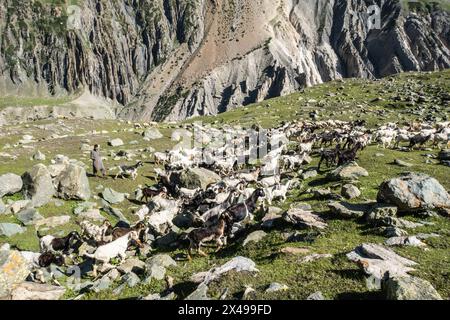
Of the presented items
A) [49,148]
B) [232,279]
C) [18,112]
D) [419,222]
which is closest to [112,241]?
[232,279]

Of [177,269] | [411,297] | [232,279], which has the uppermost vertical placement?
[411,297]

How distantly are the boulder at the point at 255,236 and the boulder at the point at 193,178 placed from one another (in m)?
12.3

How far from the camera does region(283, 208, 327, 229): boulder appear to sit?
16453mm

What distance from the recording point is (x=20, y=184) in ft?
83.3

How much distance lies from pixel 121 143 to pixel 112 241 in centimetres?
2962

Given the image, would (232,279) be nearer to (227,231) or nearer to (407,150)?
(227,231)

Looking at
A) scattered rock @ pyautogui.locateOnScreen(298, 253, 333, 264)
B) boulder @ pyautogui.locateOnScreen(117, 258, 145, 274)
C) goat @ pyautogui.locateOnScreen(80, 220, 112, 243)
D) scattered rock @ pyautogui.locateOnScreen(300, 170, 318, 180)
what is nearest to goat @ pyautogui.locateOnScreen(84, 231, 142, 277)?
boulder @ pyautogui.locateOnScreen(117, 258, 145, 274)

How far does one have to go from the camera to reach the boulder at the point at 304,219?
1645cm

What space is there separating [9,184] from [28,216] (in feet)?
12.8

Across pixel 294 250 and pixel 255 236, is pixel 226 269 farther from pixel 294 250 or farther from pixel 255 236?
pixel 255 236

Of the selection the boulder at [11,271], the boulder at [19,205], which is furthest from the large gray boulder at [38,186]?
the boulder at [11,271]

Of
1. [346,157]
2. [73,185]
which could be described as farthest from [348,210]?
[73,185]

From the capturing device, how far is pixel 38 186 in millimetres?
25219
